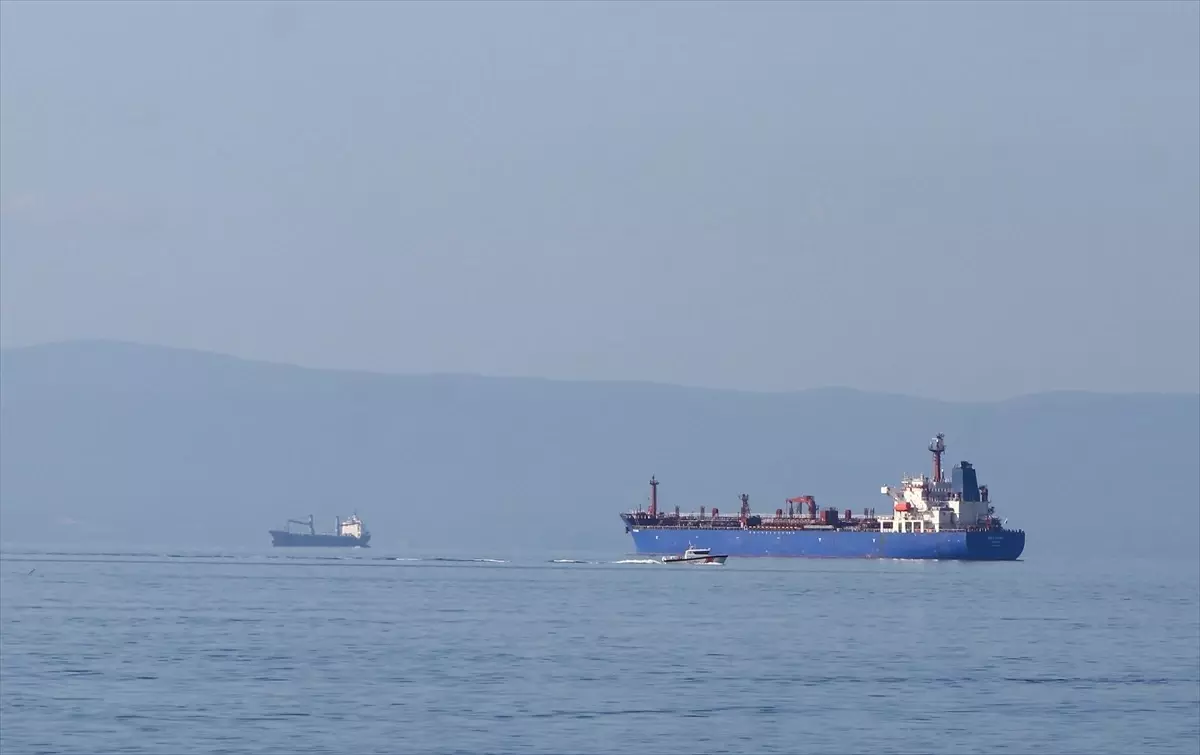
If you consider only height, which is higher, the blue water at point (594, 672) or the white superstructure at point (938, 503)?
the white superstructure at point (938, 503)

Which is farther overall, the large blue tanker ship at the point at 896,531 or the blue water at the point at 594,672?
the large blue tanker ship at the point at 896,531

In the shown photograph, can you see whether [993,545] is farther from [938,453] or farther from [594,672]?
[594,672]

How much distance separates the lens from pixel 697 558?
179625 mm

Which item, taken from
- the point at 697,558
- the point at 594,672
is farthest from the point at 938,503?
the point at 594,672

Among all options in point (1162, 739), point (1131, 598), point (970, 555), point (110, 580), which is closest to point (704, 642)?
point (1162, 739)

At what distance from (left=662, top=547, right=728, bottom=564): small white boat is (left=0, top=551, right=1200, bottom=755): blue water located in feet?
184

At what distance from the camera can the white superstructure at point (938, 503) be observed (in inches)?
7274

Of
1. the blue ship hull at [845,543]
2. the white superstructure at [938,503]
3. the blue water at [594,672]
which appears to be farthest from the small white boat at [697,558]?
the blue water at [594,672]

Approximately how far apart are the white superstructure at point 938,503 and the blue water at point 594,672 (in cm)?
6286

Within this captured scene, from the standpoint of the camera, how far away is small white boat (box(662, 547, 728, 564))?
582 feet

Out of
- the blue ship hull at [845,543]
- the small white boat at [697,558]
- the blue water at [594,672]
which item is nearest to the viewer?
the blue water at [594,672]

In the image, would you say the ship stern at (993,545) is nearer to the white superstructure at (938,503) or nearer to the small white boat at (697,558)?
the white superstructure at (938,503)

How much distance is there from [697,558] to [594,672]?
11637 cm

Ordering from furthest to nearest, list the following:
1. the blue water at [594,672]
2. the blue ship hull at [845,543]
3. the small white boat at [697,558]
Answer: the blue ship hull at [845,543], the small white boat at [697,558], the blue water at [594,672]
